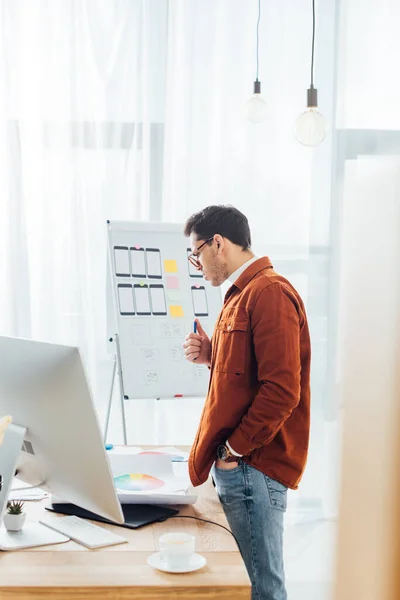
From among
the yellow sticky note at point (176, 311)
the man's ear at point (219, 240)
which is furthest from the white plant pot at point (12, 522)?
the yellow sticky note at point (176, 311)

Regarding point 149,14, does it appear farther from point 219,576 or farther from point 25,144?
point 219,576

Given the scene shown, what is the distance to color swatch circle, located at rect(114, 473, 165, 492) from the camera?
193cm

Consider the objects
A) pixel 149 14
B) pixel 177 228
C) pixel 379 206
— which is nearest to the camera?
pixel 379 206

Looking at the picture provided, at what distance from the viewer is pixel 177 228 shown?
344cm

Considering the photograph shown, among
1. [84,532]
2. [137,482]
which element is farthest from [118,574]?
[137,482]

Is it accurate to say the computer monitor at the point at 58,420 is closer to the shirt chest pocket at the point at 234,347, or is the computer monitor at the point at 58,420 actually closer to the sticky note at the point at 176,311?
the shirt chest pocket at the point at 234,347

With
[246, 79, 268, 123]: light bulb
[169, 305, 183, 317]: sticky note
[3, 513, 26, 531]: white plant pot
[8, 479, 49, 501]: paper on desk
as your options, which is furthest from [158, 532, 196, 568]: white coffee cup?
[246, 79, 268, 123]: light bulb

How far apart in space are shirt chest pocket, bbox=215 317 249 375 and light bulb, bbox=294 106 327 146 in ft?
3.45

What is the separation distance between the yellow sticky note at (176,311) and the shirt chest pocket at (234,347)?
3.62ft

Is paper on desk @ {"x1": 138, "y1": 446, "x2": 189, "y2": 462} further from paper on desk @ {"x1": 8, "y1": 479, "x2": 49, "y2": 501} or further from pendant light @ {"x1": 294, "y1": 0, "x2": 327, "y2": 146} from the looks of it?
pendant light @ {"x1": 294, "y1": 0, "x2": 327, "y2": 146}

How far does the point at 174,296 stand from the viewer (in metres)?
3.39

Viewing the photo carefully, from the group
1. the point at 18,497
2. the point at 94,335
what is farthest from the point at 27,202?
the point at 18,497

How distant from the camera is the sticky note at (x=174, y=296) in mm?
3377

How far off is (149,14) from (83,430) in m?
2.91
